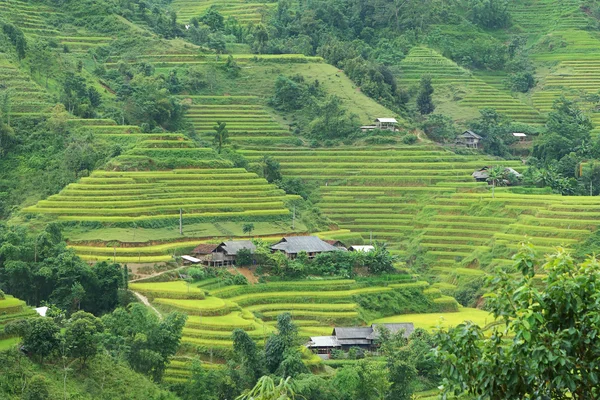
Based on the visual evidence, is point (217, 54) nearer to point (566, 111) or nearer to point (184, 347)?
point (566, 111)

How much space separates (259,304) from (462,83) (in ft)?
118

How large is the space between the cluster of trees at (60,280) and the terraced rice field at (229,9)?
42.0 metres

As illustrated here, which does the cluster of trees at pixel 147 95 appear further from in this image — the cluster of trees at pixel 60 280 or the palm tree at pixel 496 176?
the cluster of trees at pixel 60 280

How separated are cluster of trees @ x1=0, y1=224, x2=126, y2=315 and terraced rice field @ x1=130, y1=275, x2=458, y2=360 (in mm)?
1660

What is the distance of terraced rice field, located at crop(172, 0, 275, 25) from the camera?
270 feet

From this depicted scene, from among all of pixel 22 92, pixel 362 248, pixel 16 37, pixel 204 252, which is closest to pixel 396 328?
pixel 362 248

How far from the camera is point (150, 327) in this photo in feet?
120

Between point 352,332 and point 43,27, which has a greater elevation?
point 43,27

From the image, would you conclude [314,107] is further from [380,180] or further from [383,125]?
[380,180]

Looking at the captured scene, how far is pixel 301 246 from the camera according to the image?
1874 inches

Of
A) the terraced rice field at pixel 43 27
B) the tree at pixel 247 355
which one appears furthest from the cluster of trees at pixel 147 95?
the tree at pixel 247 355

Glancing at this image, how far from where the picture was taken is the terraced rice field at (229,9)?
8231 cm

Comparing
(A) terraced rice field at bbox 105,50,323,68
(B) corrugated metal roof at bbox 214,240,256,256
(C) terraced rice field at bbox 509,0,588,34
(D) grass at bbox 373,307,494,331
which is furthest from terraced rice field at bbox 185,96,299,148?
(C) terraced rice field at bbox 509,0,588,34

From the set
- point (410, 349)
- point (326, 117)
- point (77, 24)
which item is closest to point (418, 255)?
point (326, 117)
